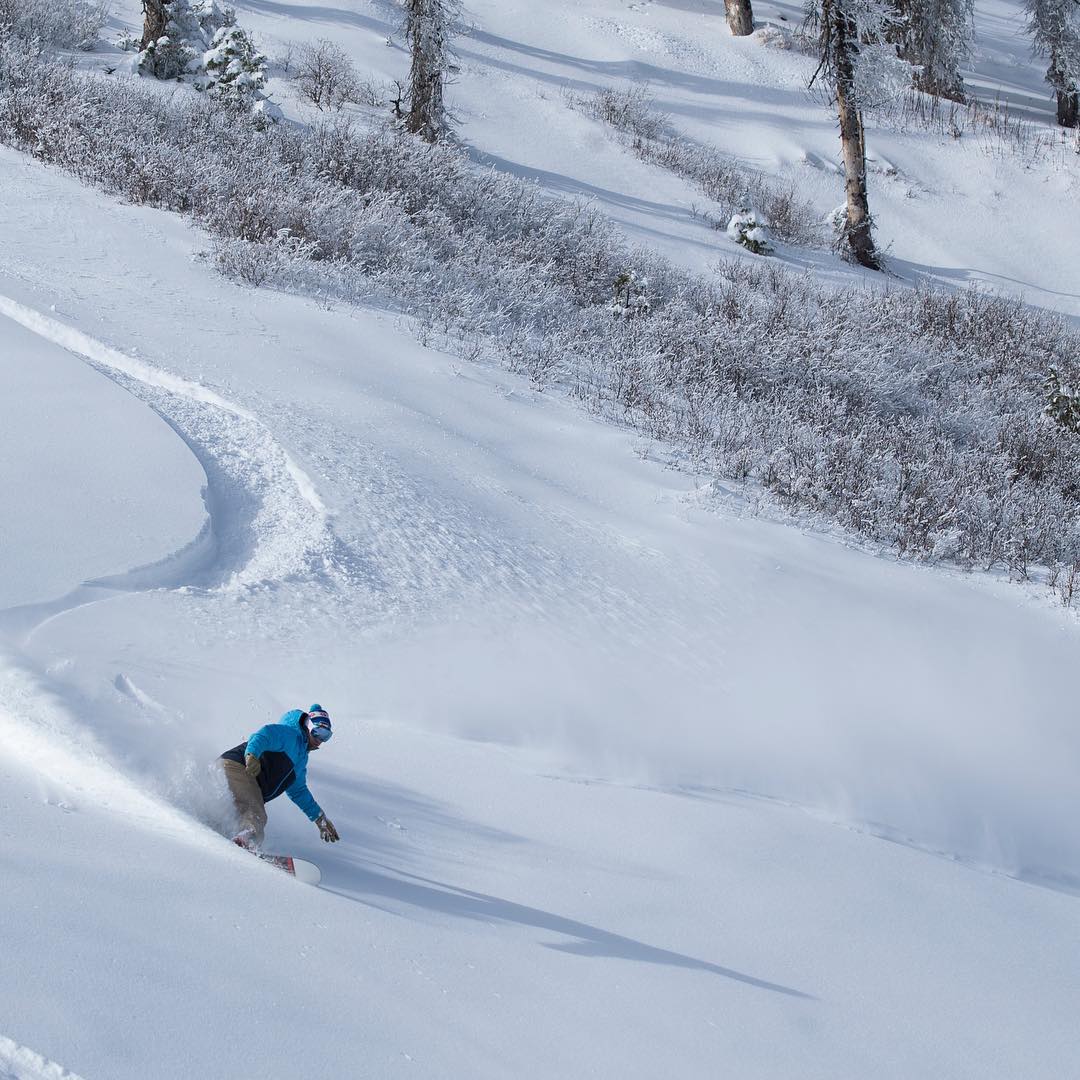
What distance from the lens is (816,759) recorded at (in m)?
5.43

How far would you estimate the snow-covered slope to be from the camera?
2.96 meters

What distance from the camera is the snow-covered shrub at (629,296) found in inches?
463

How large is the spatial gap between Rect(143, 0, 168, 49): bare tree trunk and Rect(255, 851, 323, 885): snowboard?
601 inches

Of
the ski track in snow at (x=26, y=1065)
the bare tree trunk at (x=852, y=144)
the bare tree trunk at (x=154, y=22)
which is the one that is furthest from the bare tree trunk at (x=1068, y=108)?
the ski track in snow at (x=26, y=1065)

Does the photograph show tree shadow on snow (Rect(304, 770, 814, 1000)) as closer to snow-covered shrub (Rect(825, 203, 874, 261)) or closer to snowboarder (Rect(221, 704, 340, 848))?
snowboarder (Rect(221, 704, 340, 848))

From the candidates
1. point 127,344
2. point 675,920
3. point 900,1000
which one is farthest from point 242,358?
point 900,1000

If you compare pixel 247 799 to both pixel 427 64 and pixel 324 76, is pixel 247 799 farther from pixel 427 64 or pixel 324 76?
pixel 324 76

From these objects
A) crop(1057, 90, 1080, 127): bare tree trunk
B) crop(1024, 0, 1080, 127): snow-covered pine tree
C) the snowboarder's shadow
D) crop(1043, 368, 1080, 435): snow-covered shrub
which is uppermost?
crop(1024, 0, 1080, 127): snow-covered pine tree

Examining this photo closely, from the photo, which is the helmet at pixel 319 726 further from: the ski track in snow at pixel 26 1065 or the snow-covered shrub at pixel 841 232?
the snow-covered shrub at pixel 841 232


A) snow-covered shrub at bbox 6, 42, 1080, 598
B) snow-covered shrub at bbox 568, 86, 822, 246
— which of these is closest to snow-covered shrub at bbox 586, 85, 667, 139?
snow-covered shrub at bbox 568, 86, 822, 246

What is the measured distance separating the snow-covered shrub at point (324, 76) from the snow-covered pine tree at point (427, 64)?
1.29 metres

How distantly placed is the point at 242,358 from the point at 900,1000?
637 cm

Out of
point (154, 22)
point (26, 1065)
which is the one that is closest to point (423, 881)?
point (26, 1065)

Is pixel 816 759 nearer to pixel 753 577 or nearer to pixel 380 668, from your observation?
pixel 753 577
